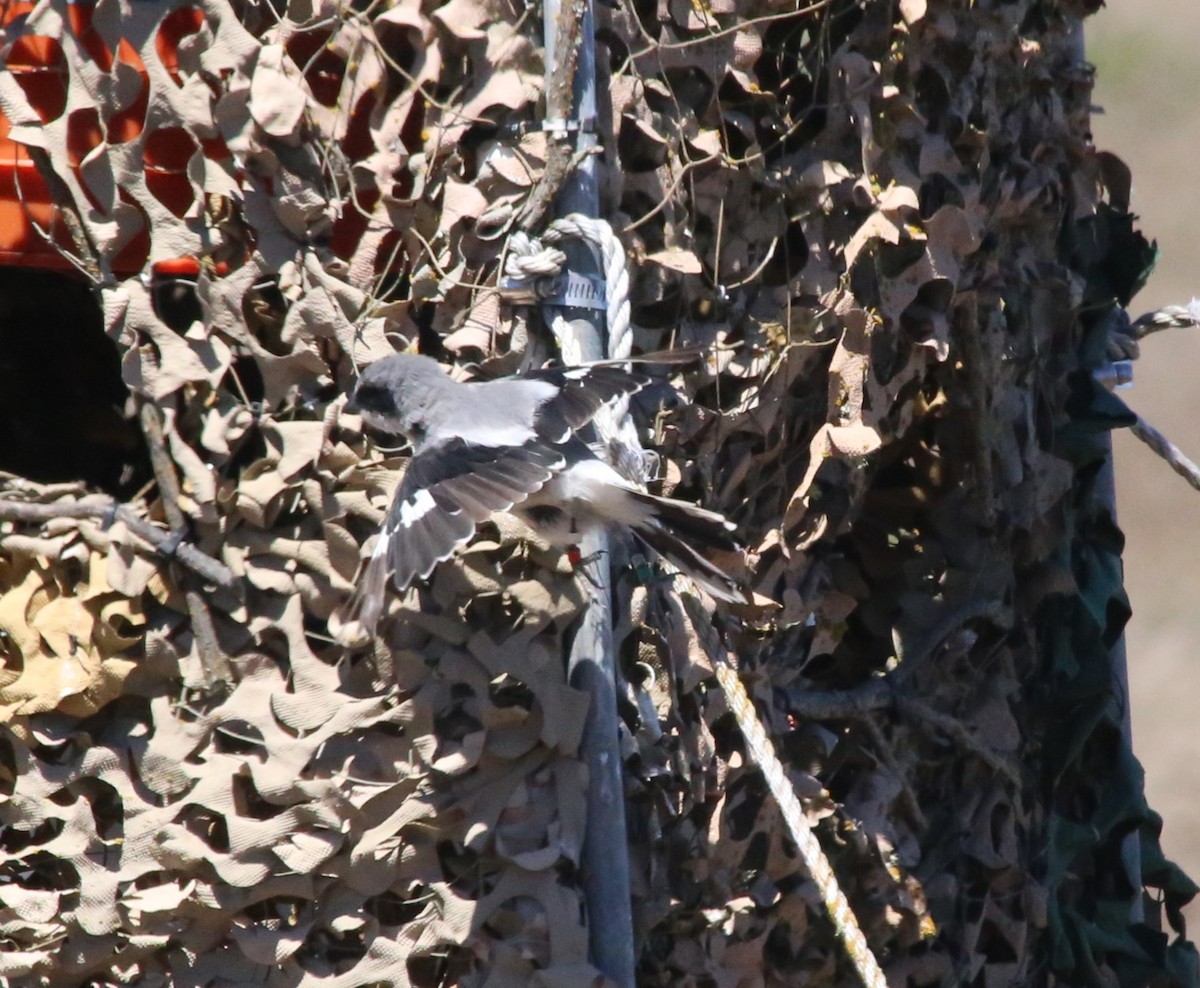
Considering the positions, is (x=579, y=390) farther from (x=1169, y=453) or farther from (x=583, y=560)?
(x=1169, y=453)

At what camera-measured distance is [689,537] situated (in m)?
2.54

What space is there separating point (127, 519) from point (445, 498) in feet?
1.76

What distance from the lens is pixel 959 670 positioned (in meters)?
3.45

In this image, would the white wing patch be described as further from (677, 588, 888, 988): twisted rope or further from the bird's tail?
(677, 588, 888, 988): twisted rope

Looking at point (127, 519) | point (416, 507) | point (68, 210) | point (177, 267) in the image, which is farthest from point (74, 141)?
point (416, 507)

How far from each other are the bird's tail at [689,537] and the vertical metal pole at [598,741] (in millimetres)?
96

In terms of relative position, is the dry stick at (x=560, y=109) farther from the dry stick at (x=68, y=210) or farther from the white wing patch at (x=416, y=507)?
the dry stick at (x=68, y=210)

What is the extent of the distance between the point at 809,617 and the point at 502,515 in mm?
778

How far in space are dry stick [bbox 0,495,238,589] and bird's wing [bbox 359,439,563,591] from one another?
0.77ft

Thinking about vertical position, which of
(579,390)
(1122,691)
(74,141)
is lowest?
(1122,691)

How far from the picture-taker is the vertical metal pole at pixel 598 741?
97.7 inches

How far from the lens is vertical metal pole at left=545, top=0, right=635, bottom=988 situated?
2480mm

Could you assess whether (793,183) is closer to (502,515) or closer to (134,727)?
(502,515)

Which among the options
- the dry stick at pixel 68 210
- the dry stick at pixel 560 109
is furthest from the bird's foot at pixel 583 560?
the dry stick at pixel 68 210
